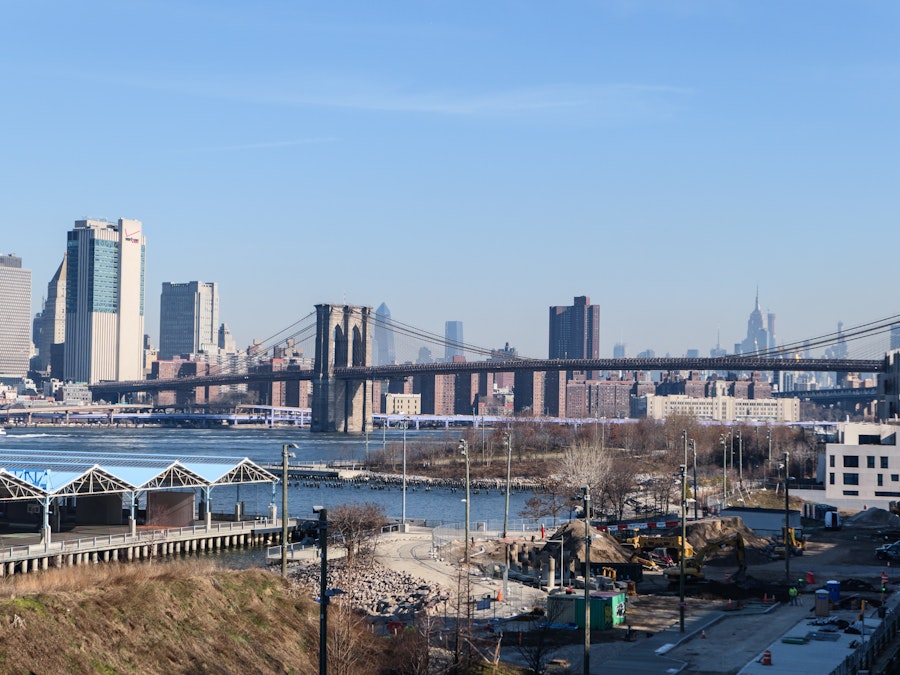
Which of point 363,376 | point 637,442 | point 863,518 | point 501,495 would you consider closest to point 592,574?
point 863,518

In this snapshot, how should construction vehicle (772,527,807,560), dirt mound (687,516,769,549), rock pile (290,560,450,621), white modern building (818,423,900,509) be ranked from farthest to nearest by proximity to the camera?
white modern building (818,423,900,509) < dirt mound (687,516,769,549) < construction vehicle (772,527,807,560) < rock pile (290,560,450,621)

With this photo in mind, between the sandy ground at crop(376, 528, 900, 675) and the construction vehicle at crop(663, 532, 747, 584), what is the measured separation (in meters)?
0.46

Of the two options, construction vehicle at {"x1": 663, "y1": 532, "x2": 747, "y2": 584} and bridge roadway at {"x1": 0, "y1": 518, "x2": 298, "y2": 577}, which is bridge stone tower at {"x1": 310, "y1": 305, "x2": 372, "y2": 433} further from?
construction vehicle at {"x1": 663, "y1": 532, "x2": 747, "y2": 584}

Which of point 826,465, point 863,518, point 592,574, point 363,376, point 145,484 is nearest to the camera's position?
point 592,574

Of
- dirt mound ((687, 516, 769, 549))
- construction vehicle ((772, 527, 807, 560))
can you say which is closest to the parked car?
construction vehicle ((772, 527, 807, 560))

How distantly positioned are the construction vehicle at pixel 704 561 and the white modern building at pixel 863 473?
24.5 m

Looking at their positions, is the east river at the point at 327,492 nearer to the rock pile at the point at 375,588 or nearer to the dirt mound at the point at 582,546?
the dirt mound at the point at 582,546

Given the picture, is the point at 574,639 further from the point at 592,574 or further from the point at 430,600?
the point at 592,574

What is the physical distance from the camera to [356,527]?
4294 cm

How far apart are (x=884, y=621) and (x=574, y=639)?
688 centimetres

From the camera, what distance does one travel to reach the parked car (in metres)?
43.2

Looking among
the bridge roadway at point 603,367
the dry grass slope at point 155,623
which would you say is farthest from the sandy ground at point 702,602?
the bridge roadway at point 603,367

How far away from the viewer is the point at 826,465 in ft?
218

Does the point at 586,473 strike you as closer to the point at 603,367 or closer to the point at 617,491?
the point at 617,491
